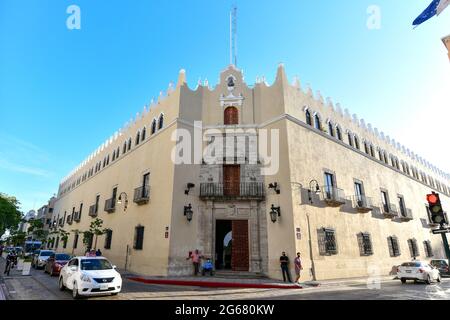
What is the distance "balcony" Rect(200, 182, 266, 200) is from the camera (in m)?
16.7

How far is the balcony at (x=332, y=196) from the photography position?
17391 mm

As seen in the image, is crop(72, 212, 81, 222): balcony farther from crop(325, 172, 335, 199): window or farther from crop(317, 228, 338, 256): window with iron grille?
crop(325, 172, 335, 199): window

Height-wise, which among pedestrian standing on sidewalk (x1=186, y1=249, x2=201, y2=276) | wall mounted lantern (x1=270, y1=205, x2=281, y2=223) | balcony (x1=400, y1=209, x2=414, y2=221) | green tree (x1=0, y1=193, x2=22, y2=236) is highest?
green tree (x1=0, y1=193, x2=22, y2=236)

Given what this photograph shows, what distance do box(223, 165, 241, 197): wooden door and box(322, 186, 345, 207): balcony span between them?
5.91 metres

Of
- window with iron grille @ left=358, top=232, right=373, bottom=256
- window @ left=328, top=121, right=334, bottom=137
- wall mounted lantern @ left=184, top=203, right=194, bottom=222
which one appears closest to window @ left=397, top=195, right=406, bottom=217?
window with iron grille @ left=358, top=232, right=373, bottom=256

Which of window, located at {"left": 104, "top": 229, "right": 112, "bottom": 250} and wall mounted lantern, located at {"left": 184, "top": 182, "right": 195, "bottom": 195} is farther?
window, located at {"left": 104, "top": 229, "right": 112, "bottom": 250}

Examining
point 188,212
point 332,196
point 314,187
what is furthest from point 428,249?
point 188,212

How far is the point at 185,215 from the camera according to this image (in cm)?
1614

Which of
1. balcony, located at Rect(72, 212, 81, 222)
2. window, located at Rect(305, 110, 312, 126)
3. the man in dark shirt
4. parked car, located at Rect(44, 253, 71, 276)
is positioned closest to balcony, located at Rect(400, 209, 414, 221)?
window, located at Rect(305, 110, 312, 126)

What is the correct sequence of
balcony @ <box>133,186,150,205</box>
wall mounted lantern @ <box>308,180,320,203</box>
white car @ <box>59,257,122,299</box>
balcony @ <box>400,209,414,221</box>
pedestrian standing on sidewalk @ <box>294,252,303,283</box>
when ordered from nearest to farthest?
white car @ <box>59,257,122,299</box> < pedestrian standing on sidewalk @ <box>294,252,303,283</box> < wall mounted lantern @ <box>308,180,320,203</box> < balcony @ <box>133,186,150,205</box> < balcony @ <box>400,209,414,221</box>

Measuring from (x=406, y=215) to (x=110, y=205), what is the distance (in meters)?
27.1

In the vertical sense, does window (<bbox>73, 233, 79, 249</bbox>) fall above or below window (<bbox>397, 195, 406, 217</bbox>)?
below

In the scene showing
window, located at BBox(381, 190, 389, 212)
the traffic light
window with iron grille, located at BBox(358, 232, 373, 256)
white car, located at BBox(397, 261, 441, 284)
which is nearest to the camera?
the traffic light

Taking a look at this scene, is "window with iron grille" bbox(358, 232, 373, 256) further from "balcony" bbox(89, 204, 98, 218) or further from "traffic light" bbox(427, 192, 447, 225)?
"balcony" bbox(89, 204, 98, 218)
